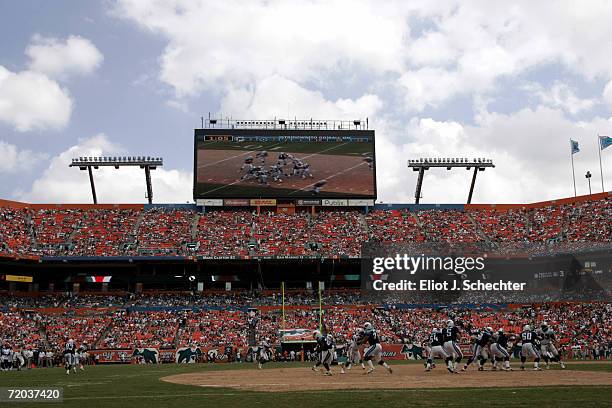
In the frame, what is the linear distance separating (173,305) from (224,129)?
20657 mm

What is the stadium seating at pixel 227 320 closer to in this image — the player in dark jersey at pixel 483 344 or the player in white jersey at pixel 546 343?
the player in white jersey at pixel 546 343

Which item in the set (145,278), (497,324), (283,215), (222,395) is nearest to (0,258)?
(145,278)

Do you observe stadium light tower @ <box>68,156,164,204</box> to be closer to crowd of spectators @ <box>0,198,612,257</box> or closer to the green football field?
crowd of spectators @ <box>0,198,612,257</box>

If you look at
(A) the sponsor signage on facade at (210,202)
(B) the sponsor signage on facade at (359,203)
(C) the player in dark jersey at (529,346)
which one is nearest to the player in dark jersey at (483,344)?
(C) the player in dark jersey at (529,346)

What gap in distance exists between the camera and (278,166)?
240 ft

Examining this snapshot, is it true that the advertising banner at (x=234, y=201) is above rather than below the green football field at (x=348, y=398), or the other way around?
above

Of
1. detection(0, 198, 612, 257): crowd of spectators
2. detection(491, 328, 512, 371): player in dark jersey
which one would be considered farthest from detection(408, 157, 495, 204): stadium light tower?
detection(491, 328, 512, 371): player in dark jersey

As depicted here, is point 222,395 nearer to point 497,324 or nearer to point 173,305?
point 497,324

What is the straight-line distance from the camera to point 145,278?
6888cm

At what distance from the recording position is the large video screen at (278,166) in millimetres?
72312

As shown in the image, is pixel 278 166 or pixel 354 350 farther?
pixel 278 166

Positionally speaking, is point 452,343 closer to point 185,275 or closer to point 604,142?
point 185,275

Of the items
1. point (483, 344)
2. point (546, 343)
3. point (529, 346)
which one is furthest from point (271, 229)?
point (483, 344)

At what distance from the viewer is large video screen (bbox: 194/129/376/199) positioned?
72.3 metres
